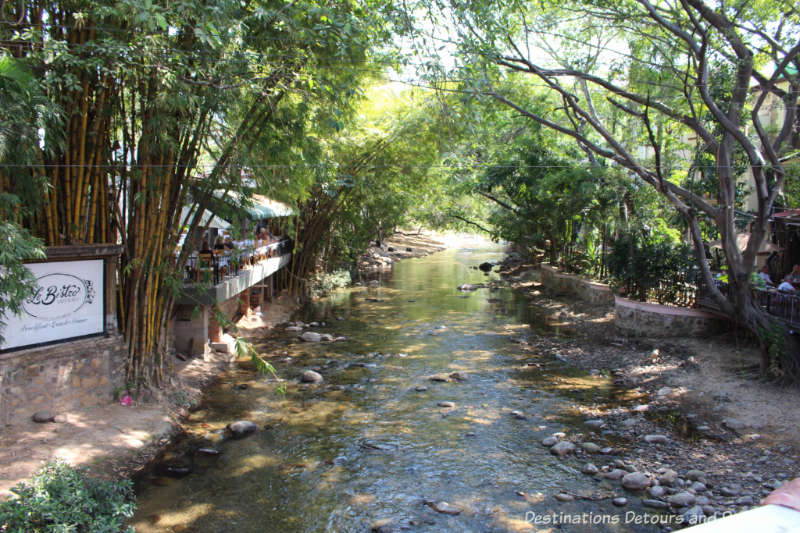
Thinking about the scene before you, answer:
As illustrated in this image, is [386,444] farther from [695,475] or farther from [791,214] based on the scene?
[791,214]

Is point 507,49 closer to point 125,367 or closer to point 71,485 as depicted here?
point 125,367

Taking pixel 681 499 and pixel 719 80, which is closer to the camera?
pixel 681 499

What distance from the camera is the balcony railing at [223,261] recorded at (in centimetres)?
1152

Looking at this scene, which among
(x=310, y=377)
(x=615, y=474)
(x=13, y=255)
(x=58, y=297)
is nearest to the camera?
(x=13, y=255)

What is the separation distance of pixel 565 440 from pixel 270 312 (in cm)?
1189

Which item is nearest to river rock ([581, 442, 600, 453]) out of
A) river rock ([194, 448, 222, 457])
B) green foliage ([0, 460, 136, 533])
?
river rock ([194, 448, 222, 457])

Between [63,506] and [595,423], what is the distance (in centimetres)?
771

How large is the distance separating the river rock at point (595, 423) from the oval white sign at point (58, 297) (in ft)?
27.2

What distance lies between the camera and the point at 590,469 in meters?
7.73

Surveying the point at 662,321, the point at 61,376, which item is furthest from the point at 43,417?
the point at 662,321

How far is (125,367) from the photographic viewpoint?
9219mm

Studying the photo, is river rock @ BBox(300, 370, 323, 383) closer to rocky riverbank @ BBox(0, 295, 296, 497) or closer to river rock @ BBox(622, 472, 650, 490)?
rocky riverbank @ BBox(0, 295, 296, 497)

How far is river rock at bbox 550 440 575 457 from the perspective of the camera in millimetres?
8289

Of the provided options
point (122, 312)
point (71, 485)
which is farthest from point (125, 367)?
point (71, 485)
